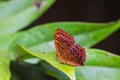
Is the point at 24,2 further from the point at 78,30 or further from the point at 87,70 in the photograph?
the point at 87,70

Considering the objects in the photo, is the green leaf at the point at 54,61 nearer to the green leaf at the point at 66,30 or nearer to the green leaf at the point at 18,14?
the green leaf at the point at 66,30

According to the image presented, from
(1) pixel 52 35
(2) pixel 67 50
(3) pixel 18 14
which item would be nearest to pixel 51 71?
(2) pixel 67 50

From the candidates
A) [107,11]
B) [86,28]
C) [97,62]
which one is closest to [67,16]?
[107,11]

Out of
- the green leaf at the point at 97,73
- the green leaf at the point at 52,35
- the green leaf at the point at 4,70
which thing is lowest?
the green leaf at the point at 97,73

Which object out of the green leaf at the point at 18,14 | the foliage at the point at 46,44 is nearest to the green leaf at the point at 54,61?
the foliage at the point at 46,44

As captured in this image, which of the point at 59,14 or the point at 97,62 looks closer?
the point at 97,62

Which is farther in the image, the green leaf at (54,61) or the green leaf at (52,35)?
the green leaf at (52,35)

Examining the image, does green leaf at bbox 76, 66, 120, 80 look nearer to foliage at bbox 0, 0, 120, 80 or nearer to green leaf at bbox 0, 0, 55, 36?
foliage at bbox 0, 0, 120, 80
